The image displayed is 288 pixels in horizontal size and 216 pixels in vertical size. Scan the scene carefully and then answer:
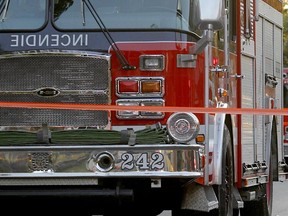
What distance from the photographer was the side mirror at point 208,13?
809 centimetres

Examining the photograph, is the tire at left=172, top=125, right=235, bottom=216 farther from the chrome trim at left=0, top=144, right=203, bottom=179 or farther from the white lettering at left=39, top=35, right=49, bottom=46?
the white lettering at left=39, top=35, right=49, bottom=46

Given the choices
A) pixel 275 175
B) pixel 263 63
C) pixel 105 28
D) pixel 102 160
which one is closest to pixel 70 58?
pixel 105 28

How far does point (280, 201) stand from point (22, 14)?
9.23 meters

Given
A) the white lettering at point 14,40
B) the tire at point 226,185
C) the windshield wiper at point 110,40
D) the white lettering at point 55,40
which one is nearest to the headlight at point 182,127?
the windshield wiper at point 110,40

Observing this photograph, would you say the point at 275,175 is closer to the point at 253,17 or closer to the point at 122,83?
the point at 253,17

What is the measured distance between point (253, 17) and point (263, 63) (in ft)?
3.11

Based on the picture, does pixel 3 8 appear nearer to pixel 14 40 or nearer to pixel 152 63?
pixel 14 40

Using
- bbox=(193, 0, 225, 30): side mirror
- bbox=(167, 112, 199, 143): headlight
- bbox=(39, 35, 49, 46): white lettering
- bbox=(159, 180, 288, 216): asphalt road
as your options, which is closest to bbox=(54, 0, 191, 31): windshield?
bbox=(39, 35, 49, 46): white lettering

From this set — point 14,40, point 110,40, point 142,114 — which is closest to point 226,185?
point 142,114

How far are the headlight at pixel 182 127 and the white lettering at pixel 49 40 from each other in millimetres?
1037

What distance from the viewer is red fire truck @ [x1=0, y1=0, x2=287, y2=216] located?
7824 millimetres

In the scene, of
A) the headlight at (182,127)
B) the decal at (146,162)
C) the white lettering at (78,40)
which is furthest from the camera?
the white lettering at (78,40)

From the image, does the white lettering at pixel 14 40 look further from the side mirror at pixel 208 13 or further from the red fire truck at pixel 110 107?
the side mirror at pixel 208 13

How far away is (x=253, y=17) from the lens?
11.4m
